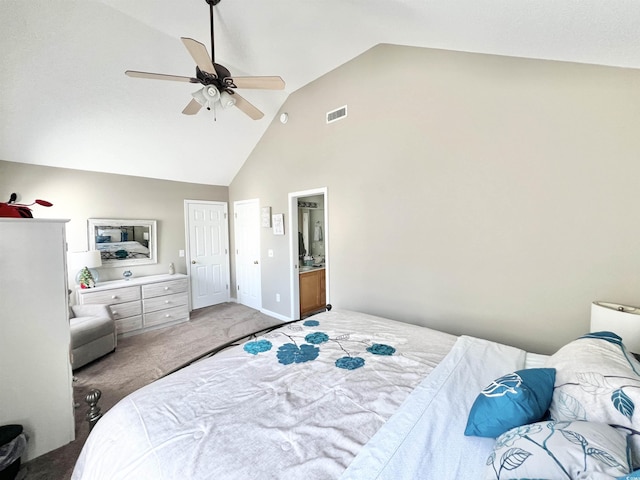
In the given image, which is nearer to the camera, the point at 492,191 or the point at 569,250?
the point at 569,250

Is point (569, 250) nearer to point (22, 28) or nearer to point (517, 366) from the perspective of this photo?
point (517, 366)

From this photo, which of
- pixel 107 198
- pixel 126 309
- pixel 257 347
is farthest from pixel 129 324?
pixel 257 347

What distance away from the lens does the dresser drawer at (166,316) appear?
3.94 metres

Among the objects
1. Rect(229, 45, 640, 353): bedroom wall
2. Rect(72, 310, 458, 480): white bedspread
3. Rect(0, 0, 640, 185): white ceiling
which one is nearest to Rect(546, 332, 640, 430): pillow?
Rect(72, 310, 458, 480): white bedspread

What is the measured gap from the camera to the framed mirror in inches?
153

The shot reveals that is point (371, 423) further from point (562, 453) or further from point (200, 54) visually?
point (200, 54)

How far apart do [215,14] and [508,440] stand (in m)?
3.52

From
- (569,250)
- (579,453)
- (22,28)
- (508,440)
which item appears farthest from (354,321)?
(22,28)

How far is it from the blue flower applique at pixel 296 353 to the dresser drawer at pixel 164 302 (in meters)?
3.24

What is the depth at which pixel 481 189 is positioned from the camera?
2285 mm

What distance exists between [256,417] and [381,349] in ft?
2.98

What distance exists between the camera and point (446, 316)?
2520 mm

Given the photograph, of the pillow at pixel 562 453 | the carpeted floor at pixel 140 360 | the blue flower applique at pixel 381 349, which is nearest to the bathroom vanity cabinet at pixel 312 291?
the carpeted floor at pixel 140 360

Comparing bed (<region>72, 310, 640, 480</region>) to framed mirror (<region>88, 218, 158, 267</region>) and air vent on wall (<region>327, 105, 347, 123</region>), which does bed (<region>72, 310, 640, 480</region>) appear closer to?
air vent on wall (<region>327, 105, 347, 123</region>)
